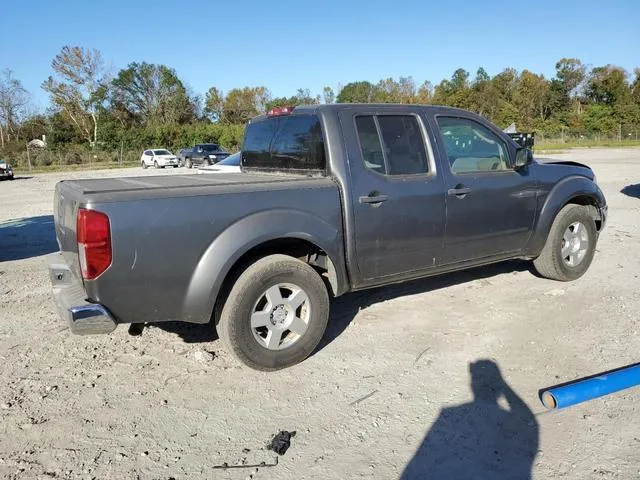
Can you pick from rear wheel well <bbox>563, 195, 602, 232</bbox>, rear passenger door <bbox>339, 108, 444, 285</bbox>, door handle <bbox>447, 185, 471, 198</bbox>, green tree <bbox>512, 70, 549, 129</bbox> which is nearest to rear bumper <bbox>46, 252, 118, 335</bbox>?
rear passenger door <bbox>339, 108, 444, 285</bbox>

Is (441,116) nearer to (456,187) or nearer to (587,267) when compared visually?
(456,187)

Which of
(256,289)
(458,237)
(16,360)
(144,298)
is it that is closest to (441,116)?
(458,237)

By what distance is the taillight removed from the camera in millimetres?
3121

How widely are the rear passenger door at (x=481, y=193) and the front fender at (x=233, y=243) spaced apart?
4.80 ft

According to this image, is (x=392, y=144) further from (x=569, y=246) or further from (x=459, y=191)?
(x=569, y=246)

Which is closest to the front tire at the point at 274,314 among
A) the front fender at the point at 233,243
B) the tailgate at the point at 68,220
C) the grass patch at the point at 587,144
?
the front fender at the point at 233,243

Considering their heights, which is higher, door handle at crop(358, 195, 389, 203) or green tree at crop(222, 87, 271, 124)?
green tree at crop(222, 87, 271, 124)

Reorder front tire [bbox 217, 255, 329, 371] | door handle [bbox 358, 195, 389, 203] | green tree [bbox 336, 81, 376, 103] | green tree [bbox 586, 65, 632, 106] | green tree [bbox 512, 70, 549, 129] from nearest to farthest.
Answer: front tire [bbox 217, 255, 329, 371] < door handle [bbox 358, 195, 389, 203] < green tree [bbox 512, 70, 549, 129] < green tree [bbox 586, 65, 632, 106] < green tree [bbox 336, 81, 376, 103]

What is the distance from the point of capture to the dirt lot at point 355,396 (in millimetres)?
2822

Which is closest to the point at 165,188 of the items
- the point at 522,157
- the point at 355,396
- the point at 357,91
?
the point at 355,396

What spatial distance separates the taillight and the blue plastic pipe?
2.84 m

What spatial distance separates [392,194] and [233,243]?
4.63 ft

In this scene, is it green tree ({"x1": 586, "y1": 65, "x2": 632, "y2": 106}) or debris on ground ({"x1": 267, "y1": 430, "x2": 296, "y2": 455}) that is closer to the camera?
debris on ground ({"x1": 267, "y1": 430, "x2": 296, "y2": 455})

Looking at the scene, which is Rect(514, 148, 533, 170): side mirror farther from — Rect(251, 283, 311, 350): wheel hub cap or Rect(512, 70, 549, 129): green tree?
Rect(512, 70, 549, 129): green tree
